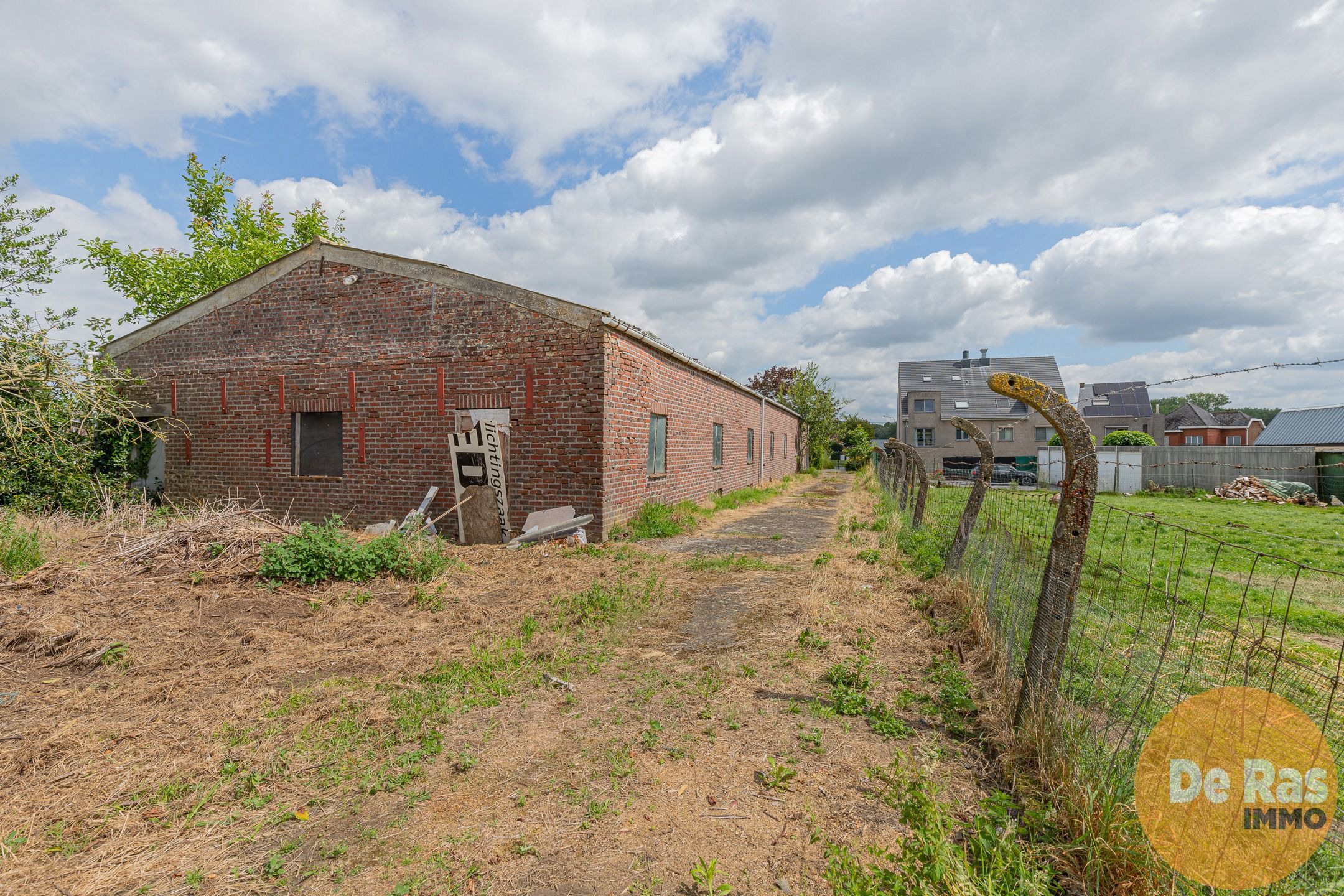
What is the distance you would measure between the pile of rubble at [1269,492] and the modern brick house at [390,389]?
1990cm

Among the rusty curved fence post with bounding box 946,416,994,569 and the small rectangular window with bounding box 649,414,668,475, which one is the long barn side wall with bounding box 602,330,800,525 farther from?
the rusty curved fence post with bounding box 946,416,994,569

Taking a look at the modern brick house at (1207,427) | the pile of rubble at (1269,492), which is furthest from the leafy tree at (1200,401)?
the pile of rubble at (1269,492)

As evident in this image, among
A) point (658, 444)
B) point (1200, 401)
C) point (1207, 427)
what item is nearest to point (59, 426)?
point (658, 444)

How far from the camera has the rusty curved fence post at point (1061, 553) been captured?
2.91m

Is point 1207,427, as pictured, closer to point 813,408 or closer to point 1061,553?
point 813,408

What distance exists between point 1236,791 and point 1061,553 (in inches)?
43.4

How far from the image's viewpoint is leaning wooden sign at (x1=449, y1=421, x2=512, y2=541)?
9.32 metres

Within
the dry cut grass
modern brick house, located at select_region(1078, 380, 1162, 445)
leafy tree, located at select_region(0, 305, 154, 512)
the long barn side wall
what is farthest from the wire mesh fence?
modern brick house, located at select_region(1078, 380, 1162, 445)

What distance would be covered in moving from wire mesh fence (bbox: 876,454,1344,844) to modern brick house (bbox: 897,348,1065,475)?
31.8 meters

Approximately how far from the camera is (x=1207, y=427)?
180 ft

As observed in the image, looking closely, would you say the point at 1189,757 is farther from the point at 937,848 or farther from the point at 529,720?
the point at 529,720

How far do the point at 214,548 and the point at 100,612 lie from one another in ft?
4.07

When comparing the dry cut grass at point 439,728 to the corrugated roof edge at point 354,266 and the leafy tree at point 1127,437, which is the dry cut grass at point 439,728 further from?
the leafy tree at point 1127,437

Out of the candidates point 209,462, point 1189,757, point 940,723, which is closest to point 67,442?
point 209,462
